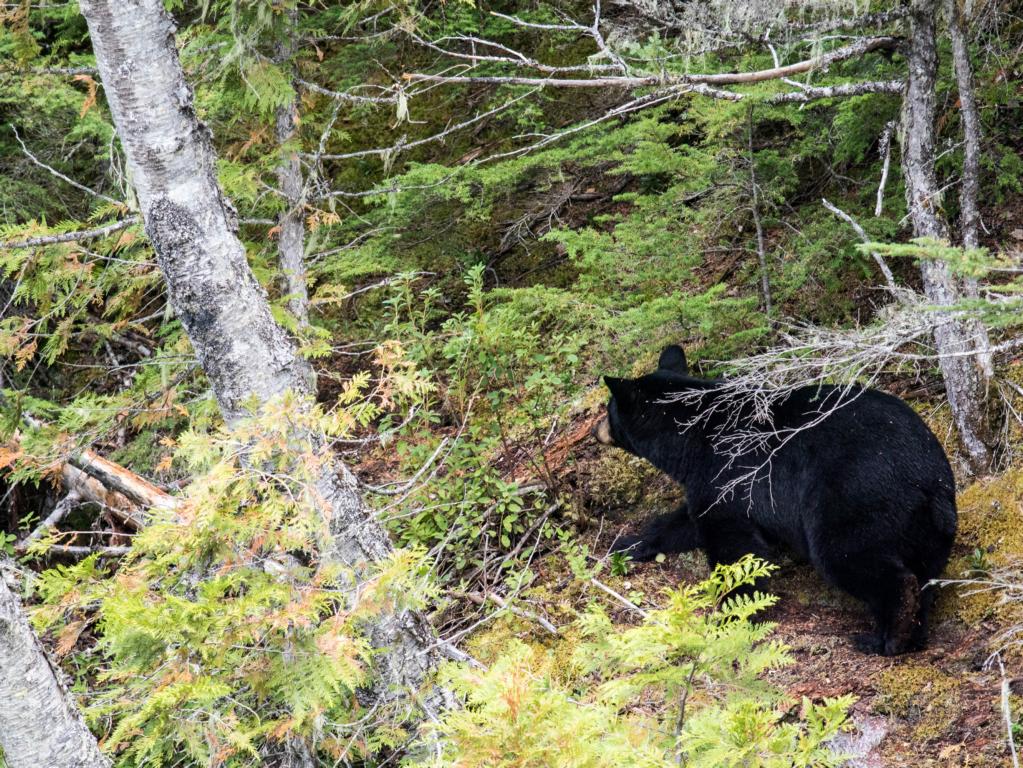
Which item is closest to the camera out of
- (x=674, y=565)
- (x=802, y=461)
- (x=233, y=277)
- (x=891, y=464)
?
(x=233, y=277)

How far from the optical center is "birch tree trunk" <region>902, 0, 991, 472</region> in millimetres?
4613

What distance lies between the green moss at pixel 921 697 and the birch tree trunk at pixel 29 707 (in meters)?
3.46

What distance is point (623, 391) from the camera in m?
5.54

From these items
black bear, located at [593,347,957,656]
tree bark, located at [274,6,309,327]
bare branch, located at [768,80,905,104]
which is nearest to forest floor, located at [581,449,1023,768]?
black bear, located at [593,347,957,656]

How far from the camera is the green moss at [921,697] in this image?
12.5ft

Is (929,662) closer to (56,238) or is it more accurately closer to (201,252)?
(201,252)

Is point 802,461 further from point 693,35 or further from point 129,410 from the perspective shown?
point 129,410

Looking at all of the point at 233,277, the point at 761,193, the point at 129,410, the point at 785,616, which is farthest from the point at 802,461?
the point at 129,410

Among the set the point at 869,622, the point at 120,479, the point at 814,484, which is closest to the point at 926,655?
the point at 869,622

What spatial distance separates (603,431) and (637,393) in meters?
0.45

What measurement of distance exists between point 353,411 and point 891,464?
8.88 ft

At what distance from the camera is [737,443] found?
201 inches

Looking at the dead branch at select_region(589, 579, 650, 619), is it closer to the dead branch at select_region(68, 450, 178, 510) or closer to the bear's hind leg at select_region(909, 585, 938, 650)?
the bear's hind leg at select_region(909, 585, 938, 650)

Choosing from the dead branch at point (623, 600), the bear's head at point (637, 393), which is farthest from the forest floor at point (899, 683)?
the bear's head at point (637, 393)
